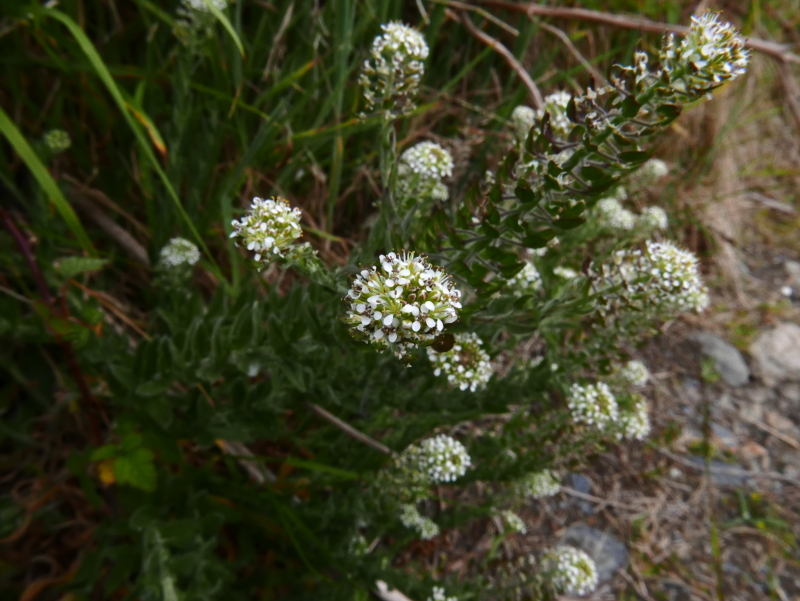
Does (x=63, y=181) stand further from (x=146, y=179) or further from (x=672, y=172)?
(x=672, y=172)

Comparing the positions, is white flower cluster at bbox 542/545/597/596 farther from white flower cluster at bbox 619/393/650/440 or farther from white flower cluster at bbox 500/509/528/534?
white flower cluster at bbox 619/393/650/440

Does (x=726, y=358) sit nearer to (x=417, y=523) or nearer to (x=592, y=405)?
(x=592, y=405)

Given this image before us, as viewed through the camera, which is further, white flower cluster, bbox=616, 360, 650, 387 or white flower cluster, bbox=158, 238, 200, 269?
white flower cluster, bbox=616, 360, 650, 387

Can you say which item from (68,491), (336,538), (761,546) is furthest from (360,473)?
(761,546)

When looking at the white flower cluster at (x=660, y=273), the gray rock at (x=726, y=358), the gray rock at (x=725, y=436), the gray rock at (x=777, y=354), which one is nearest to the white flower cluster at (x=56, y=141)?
the white flower cluster at (x=660, y=273)

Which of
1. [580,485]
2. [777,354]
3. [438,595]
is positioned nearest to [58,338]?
[438,595]

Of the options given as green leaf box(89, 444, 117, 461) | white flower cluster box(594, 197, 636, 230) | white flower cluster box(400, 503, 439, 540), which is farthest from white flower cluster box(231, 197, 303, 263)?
white flower cluster box(594, 197, 636, 230)
